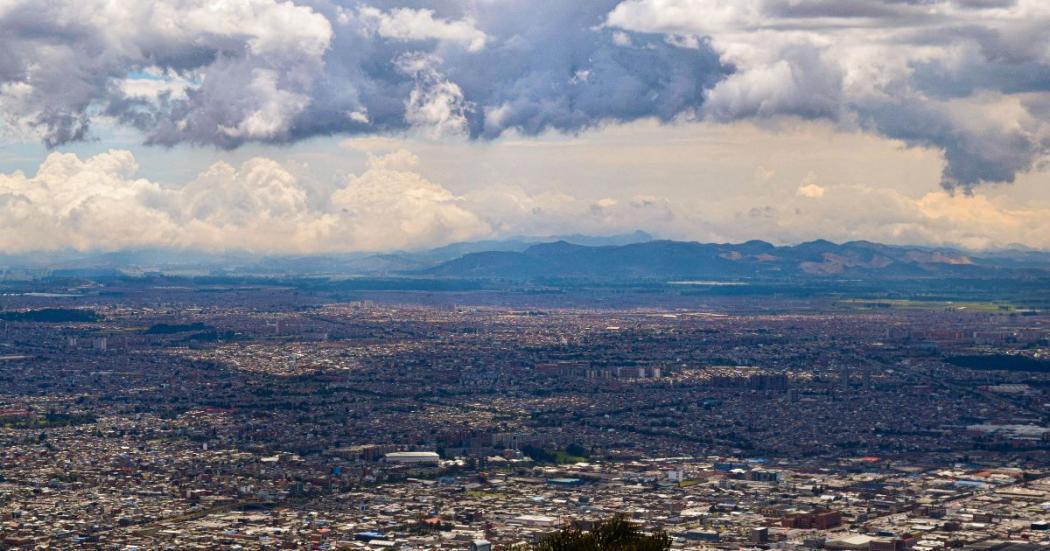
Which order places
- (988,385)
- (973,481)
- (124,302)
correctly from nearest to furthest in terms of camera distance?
(973,481) → (988,385) → (124,302)

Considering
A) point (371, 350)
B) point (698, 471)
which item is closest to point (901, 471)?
point (698, 471)

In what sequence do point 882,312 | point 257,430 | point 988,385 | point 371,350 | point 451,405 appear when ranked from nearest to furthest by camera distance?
point 257,430 < point 451,405 < point 988,385 < point 371,350 < point 882,312

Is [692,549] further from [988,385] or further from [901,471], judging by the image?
[988,385]

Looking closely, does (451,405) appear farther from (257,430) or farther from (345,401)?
(257,430)

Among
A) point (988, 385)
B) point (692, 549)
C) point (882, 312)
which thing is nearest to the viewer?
point (692, 549)

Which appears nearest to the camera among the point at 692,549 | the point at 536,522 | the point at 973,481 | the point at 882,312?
the point at 692,549

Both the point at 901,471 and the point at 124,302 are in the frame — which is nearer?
the point at 901,471

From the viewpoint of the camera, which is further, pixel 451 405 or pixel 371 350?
pixel 371 350

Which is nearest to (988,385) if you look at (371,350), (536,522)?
(371,350)
